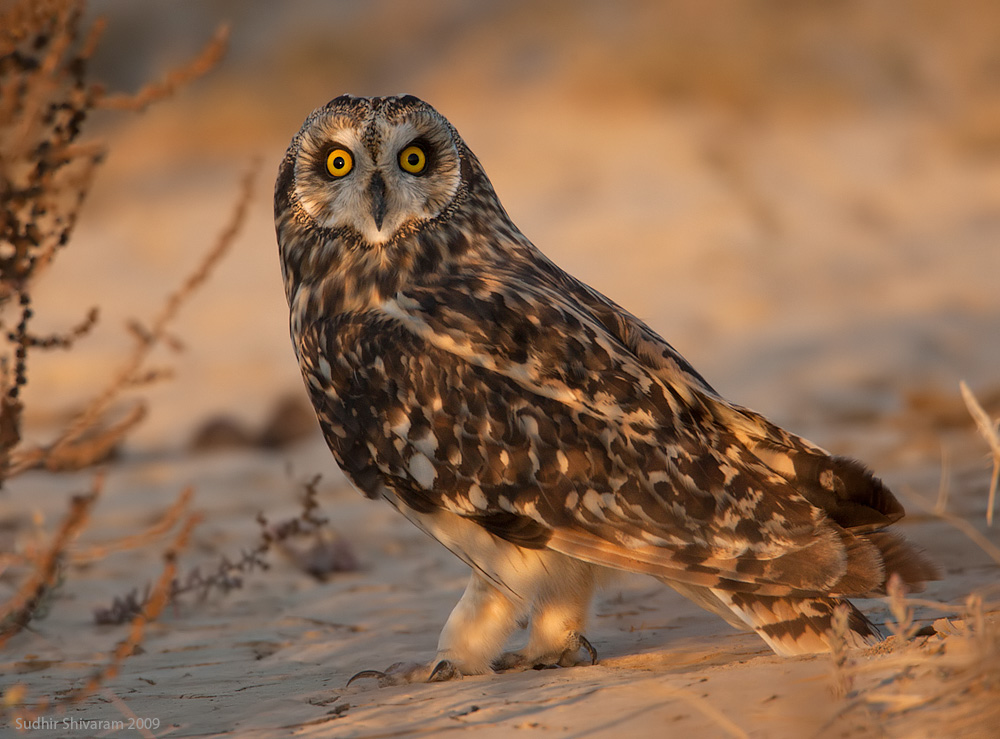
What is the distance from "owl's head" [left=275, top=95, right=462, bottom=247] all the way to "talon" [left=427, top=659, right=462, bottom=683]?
1.46 meters

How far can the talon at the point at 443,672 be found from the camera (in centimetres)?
349

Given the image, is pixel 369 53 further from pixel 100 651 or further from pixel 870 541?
pixel 870 541

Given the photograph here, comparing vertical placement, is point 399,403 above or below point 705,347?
below

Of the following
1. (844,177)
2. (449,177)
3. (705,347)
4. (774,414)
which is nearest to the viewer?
(449,177)

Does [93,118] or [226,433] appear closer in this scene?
[226,433]

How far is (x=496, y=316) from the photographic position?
353 centimetres

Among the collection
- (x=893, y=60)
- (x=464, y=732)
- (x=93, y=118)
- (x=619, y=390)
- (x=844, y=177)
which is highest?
(x=93, y=118)

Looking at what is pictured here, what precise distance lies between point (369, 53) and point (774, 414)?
8.04 meters

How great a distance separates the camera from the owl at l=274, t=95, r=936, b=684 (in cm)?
332

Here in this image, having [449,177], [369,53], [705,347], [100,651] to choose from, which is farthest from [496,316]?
[369,53]

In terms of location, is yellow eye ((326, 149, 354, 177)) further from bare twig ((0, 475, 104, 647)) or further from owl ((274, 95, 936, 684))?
bare twig ((0, 475, 104, 647))

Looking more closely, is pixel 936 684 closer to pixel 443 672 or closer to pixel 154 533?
pixel 443 672

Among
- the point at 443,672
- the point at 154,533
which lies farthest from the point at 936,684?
the point at 154,533

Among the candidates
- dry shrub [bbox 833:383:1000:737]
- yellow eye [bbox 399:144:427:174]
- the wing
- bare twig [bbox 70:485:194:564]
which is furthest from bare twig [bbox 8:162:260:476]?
dry shrub [bbox 833:383:1000:737]
